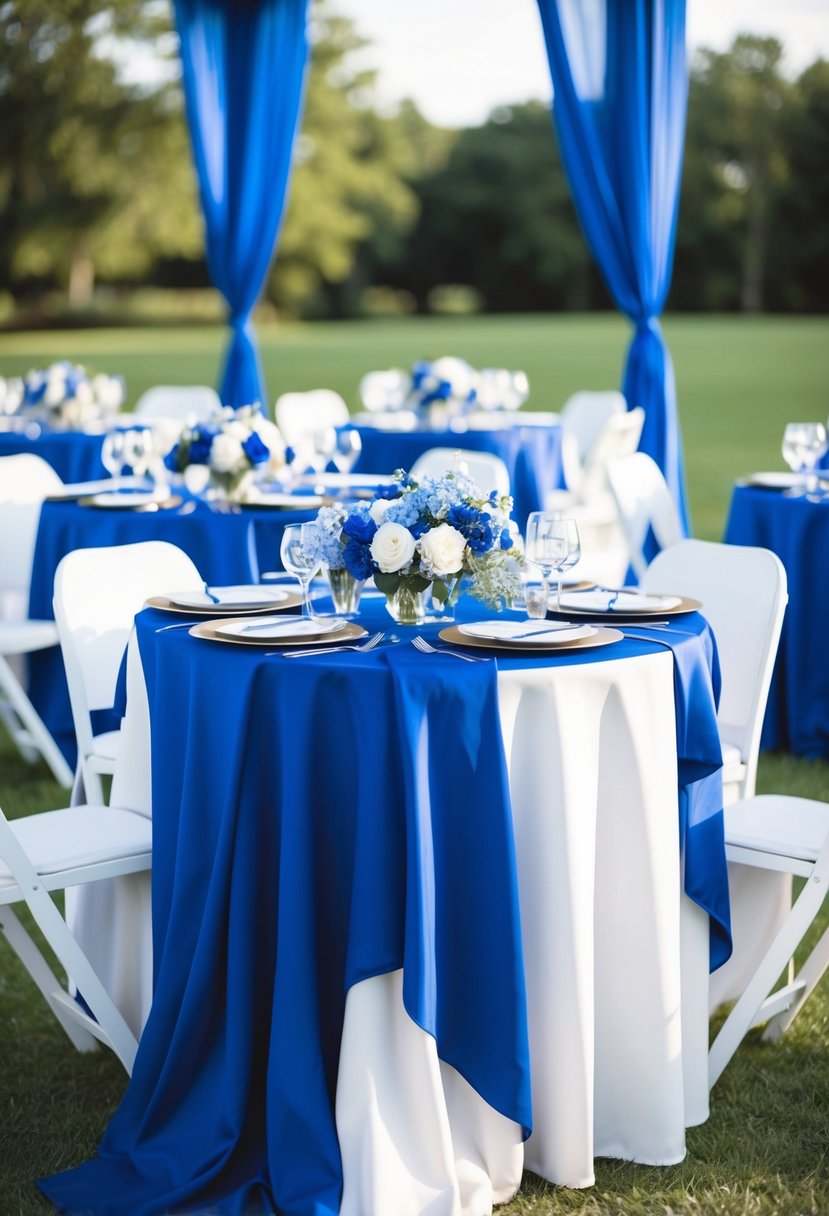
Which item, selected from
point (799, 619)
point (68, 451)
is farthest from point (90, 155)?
point (799, 619)

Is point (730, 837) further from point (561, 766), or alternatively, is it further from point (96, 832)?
point (96, 832)

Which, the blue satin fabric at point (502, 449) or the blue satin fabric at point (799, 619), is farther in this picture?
the blue satin fabric at point (502, 449)

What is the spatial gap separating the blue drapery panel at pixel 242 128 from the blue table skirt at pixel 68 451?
1.31m

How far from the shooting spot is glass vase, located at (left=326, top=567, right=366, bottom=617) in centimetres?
294

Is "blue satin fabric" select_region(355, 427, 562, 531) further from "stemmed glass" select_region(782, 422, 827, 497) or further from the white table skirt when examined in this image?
the white table skirt

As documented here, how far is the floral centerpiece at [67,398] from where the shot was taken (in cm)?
820

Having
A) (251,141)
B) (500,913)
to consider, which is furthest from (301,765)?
(251,141)

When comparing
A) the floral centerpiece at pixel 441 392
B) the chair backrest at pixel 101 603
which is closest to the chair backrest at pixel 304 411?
the floral centerpiece at pixel 441 392

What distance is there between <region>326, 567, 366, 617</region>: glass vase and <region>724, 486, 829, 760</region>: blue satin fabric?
8.74 ft

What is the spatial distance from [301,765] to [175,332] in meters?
37.7

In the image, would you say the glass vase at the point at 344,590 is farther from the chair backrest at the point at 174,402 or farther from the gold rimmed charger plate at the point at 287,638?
the chair backrest at the point at 174,402

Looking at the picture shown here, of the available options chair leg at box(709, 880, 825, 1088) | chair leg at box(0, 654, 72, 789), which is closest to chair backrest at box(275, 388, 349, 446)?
chair leg at box(0, 654, 72, 789)

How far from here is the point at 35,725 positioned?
15.5 feet

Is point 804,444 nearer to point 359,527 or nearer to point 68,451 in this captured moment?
point 359,527
